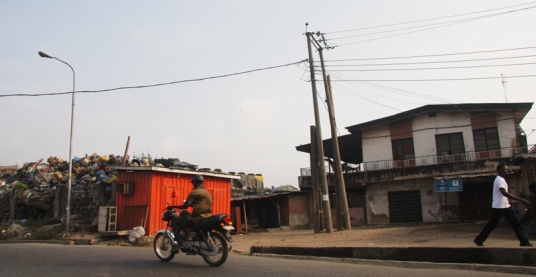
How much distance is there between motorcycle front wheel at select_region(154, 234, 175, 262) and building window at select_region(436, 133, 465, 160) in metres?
23.1

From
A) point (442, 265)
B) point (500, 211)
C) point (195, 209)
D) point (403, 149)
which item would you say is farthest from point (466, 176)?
point (195, 209)

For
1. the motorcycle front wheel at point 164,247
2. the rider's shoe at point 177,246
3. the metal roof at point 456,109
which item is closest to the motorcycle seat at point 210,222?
the rider's shoe at point 177,246

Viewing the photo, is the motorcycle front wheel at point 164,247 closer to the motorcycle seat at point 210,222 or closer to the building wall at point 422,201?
the motorcycle seat at point 210,222

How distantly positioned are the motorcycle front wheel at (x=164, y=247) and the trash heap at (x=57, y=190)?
11833 mm

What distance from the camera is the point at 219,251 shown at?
7.09 meters

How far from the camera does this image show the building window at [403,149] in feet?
92.7

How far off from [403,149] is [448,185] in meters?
5.28

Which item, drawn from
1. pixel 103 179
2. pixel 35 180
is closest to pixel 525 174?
pixel 103 179

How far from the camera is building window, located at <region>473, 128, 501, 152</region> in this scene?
2572 cm

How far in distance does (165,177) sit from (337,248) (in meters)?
10.3

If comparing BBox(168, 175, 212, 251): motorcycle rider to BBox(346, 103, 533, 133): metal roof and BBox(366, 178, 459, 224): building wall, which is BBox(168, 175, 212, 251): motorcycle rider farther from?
BBox(346, 103, 533, 133): metal roof

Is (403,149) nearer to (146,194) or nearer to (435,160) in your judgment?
(435,160)

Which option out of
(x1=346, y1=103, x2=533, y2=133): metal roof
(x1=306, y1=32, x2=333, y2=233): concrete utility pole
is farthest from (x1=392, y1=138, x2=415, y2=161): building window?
(x1=306, y1=32, x2=333, y2=233): concrete utility pole

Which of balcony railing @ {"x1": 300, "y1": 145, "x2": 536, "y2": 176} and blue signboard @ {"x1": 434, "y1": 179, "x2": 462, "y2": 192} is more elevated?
balcony railing @ {"x1": 300, "y1": 145, "x2": 536, "y2": 176}
